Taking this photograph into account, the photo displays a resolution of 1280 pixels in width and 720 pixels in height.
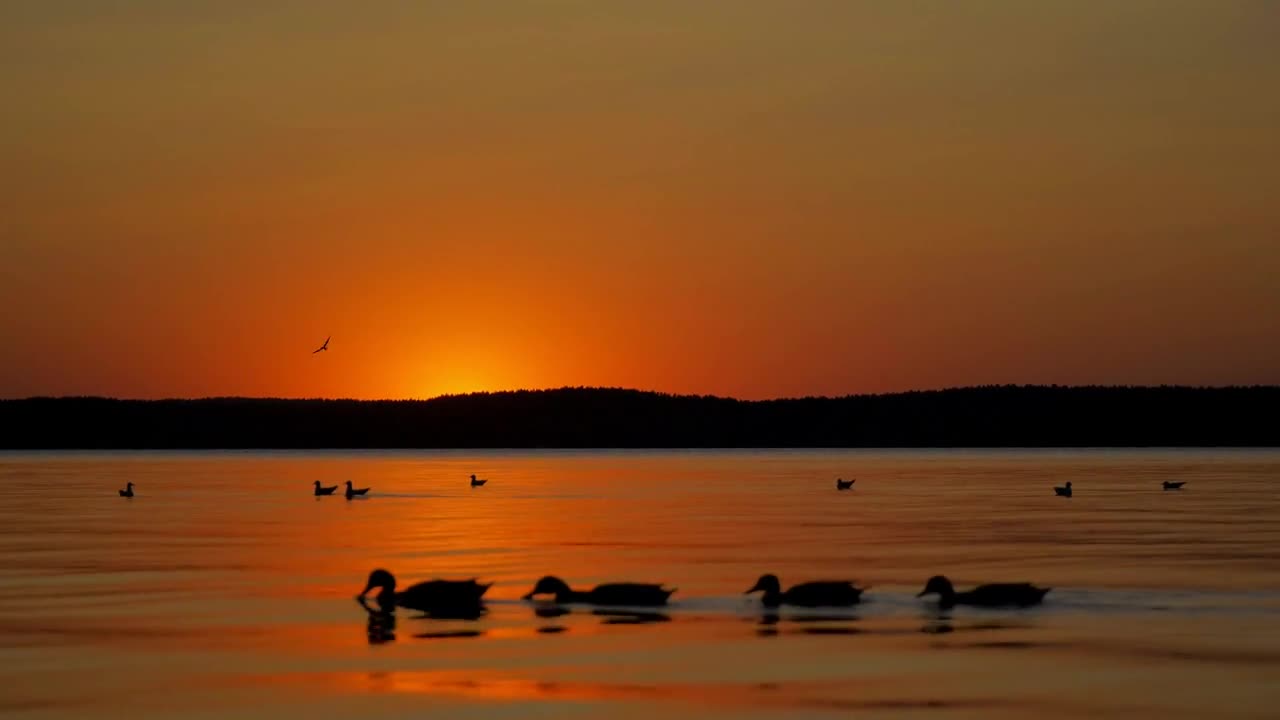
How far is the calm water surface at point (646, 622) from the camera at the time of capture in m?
23.0

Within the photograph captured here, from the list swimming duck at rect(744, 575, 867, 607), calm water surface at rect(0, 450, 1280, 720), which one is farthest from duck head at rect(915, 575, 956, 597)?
swimming duck at rect(744, 575, 867, 607)

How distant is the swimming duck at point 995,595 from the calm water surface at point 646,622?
423mm

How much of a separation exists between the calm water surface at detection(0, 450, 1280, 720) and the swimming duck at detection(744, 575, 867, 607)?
33 centimetres

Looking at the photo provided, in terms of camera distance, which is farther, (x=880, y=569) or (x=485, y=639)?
(x=880, y=569)

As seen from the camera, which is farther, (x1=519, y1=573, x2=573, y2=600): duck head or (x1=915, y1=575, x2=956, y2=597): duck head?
(x1=519, y1=573, x2=573, y2=600): duck head

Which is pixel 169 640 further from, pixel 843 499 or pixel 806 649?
pixel 843 499

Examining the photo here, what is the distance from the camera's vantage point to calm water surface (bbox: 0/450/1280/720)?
22969 millimetres

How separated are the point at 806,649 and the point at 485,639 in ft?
14.8

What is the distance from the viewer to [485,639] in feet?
A: 93.4

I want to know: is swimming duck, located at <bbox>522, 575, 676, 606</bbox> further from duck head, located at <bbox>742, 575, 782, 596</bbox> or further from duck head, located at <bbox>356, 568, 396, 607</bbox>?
duck head, located at <bbox>356, 568, 396, 607</bbox>

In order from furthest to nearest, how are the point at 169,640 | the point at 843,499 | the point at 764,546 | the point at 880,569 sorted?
the point at 843,499
the point at 764,546
the point at 880,569
the point at 169,640

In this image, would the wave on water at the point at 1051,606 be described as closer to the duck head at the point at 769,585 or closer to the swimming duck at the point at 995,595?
the swimming duck at the point at 995,595

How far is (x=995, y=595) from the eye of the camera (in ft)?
105

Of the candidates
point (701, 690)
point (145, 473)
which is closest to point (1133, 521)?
point (701, 690)
